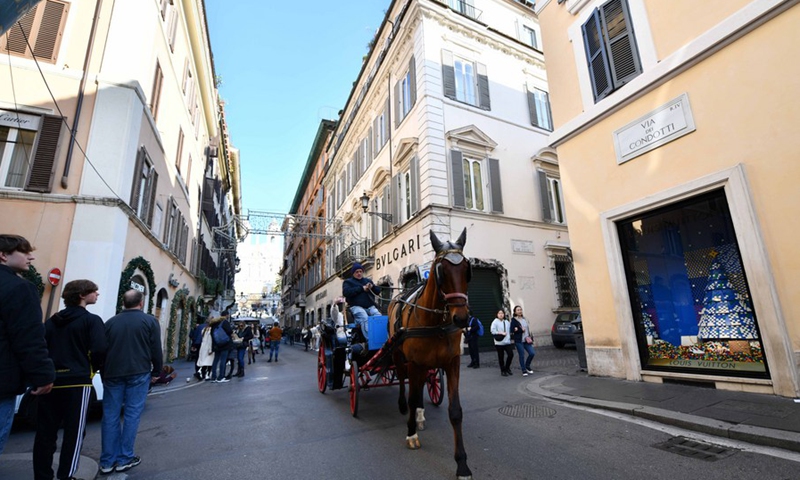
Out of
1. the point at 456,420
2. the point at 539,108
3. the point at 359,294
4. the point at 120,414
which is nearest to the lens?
the point at 456,420

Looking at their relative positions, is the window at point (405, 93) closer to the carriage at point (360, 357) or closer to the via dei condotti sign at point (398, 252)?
the via dei condotti sign at point (398, 252)

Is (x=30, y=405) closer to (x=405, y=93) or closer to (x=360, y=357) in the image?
(x=360, y=357)

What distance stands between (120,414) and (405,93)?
1586 cm

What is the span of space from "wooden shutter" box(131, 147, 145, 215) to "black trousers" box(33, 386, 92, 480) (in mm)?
8529

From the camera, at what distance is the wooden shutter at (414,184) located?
48.7 ft

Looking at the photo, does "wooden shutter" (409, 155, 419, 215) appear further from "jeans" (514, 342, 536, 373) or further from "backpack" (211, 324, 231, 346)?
"backpack" (211, 324, 231, 346)

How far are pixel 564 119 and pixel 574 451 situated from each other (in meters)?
7.71

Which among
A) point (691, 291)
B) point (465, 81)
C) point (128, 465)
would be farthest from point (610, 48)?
point (128, 465)

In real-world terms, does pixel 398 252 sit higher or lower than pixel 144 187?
lower

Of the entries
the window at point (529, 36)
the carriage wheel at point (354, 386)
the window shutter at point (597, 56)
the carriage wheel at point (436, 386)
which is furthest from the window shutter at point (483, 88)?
the carriage wheel at point (354, 386)

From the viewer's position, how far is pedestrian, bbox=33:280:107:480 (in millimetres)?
3043

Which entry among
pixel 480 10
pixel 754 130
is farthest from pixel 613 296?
pixel 480 10

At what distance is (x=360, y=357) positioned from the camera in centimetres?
560

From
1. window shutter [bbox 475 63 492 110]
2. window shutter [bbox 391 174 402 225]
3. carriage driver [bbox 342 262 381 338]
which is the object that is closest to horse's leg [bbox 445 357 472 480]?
carriage driver [bbox 342 262 381 338]
